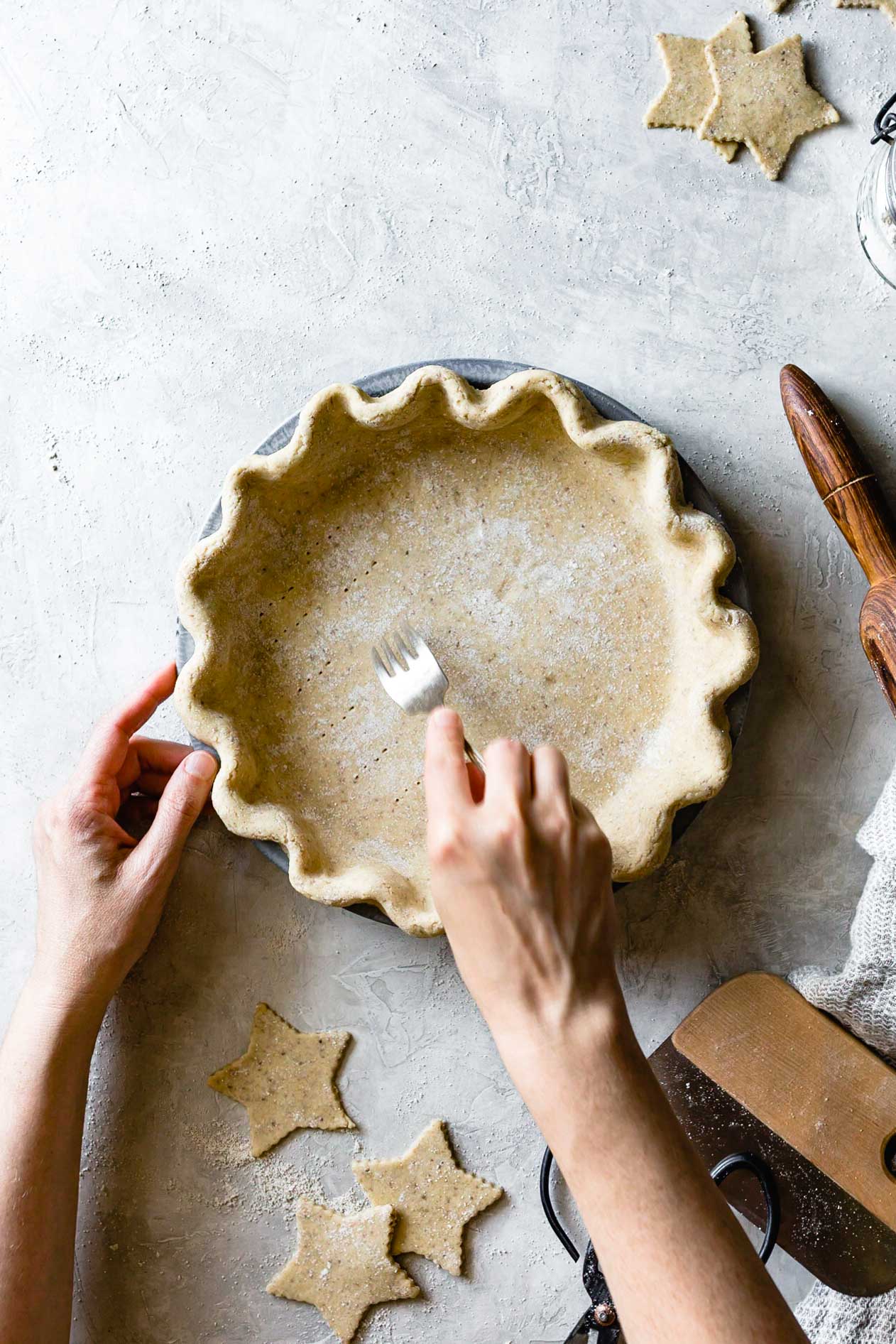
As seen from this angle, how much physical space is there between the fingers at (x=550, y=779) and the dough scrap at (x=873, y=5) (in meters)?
1.22

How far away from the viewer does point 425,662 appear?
1360 millimetres

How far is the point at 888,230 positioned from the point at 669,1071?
4.00ft

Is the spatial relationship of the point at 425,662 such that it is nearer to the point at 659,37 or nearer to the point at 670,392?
the point at 670,392

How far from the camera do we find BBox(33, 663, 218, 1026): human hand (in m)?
1.43

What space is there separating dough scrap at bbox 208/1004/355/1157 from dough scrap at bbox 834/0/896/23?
1.66 metres

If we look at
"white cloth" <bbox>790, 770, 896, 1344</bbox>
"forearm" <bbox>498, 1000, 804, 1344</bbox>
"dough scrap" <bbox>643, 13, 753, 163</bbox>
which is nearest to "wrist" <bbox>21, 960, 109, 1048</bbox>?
"forearm" <bbox>498, 1000, 804, 1344</bbox>

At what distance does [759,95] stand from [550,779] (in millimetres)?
1087

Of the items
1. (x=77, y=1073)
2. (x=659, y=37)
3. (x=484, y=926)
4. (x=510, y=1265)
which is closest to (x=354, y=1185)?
(x=510, y=1265)

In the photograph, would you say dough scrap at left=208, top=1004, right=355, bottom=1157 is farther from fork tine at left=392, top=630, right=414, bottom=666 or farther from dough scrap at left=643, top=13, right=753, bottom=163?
dough scrap at left=643, top=13, right=753, bottom=163

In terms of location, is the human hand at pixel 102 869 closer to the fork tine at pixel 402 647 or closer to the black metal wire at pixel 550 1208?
the fork tine at pixel 402 647

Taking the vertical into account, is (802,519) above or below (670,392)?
below

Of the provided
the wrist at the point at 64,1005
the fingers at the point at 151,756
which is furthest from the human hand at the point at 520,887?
the wrist at the point at 64,1005

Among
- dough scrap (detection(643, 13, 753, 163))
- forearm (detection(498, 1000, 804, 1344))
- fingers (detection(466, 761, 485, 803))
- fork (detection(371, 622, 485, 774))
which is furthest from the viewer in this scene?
dough scrap (detection(643, 13, 753, 163))

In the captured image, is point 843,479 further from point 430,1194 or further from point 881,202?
point 430,1194
